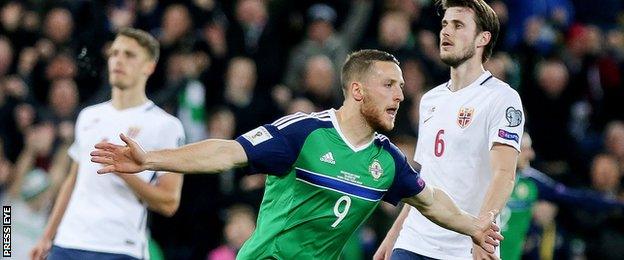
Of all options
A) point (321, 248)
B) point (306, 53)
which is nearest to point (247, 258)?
point (321, 248)

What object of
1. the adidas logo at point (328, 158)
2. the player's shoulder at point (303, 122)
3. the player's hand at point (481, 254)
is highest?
the player's shoulder at point (303, 122)

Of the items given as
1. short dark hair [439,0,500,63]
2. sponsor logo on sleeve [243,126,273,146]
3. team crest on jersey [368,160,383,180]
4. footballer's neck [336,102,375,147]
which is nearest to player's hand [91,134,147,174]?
sponsor logo on sleeve [243,126,273,146]

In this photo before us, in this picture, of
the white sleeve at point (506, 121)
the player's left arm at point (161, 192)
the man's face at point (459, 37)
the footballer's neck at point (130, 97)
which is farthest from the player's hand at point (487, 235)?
the footballer's neck at point (130, 97)

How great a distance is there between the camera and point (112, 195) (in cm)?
885

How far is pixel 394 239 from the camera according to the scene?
8.17 metres

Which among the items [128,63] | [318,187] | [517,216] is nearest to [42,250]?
[128,63]

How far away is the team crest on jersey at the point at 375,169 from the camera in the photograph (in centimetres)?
713

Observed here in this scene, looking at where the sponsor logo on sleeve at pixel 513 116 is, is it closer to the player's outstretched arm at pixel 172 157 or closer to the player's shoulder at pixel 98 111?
the player's outstretched arm at pixel 172 157

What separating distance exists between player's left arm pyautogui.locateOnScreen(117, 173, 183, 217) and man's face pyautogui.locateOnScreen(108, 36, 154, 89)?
0.73 m

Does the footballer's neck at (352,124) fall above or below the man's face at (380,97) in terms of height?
below

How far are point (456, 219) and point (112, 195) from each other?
264 centimetres

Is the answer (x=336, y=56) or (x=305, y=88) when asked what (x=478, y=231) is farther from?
(x=336, y=56)

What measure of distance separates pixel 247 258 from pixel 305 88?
7022mm

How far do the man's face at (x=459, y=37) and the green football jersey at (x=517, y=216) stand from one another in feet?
10.8
